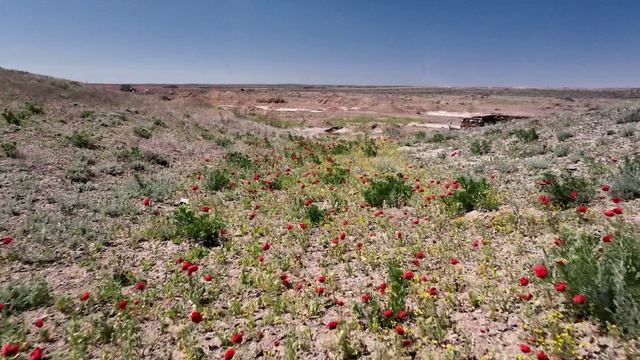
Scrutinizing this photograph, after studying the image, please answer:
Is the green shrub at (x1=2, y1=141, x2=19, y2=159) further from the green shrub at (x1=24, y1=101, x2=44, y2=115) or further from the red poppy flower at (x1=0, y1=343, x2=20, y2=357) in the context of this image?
the red poppy flower at (x1=0, y1=343, x2=20, y2=357)

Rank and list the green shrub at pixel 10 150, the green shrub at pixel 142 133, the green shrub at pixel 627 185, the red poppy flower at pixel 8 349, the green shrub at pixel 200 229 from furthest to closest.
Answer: the green shrub at pixel 142 133 < the green shrub at pixel 10 150 < the green shrub at pixel 200 229 < the green shrub at pixel 627 185 < the red poppy flower at pixel 8 349

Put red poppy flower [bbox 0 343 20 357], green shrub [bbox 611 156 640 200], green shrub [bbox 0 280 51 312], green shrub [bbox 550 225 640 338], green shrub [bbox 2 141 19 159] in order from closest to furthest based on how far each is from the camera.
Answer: green shrub [bbox 550 225 640 338] < red poppy flower [bbox 0 343 20 357] < green shrub [bbox 0 280 51 312] < green shrub [bbox 611 156 640 200] < green shrub [bbox 2 141 19 159]

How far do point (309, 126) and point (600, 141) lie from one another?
3567cm

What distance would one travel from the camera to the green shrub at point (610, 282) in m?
3.71

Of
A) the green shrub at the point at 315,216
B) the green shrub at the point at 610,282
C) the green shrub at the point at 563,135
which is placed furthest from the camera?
the green shrub at the point at 563,135

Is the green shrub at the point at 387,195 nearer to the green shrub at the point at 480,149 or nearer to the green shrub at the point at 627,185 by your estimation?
the green shrub at the point at 627,185

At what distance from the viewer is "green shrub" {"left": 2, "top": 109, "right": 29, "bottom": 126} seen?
15570mm

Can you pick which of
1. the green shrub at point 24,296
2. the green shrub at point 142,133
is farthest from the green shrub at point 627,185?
the green shrub at point 142,133

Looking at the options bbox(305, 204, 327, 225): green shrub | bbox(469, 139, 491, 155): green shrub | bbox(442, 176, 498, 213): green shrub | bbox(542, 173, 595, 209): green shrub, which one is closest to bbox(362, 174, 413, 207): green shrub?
bbox(442, 176, 498, 213): green shrub

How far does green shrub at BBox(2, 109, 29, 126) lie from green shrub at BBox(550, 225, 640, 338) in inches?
773

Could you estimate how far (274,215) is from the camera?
9367mm

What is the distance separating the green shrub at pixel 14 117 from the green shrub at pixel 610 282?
19627mm

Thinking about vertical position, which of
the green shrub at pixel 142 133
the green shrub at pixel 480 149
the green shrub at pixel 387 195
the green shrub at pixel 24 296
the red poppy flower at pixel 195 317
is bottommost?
the green shrub at pixel 24 296

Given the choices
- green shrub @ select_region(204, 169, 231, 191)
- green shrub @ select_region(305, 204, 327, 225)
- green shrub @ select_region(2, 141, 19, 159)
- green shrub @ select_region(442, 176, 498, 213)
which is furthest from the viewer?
green shrub @ select_region(2, 141, 19, 159)
